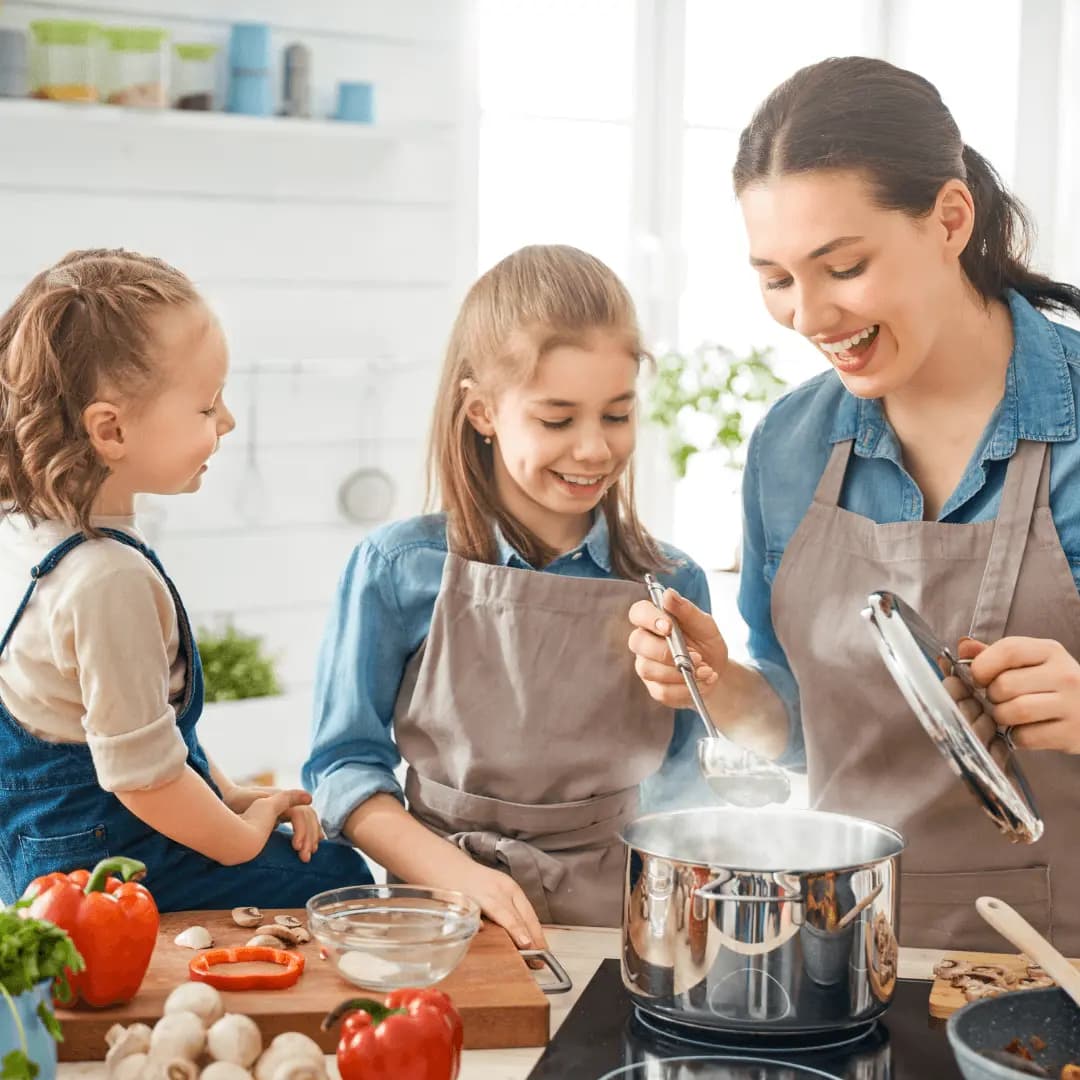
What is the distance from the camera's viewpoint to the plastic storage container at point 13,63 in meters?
3.13

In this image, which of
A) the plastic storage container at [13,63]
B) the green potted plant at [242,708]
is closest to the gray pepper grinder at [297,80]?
the plastic storage container at [13,63]

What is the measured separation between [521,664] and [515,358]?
0.33 meters

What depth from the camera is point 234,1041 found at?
39.1 inches

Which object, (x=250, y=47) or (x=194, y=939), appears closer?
(x=194, y=939)

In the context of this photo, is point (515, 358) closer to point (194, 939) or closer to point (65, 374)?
point (65, 374)

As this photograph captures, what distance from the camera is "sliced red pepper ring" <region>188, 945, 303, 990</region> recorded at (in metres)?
1.15

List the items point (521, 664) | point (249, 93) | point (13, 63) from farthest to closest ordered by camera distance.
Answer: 1. point (249, 93)
2. point (13, 63)
3. point (521, 664)

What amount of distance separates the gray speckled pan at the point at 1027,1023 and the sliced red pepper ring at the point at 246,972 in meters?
0.50

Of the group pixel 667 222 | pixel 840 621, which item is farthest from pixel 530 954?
pixel 667 222

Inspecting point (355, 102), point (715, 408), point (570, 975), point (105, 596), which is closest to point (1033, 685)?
point (570, 975)

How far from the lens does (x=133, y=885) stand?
3.74ft

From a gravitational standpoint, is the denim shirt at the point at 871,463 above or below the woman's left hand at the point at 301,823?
above

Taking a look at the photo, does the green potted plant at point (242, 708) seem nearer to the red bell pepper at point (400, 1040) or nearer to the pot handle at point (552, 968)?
the pot handle at point (552, 968)

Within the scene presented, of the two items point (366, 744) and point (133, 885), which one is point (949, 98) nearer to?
point (366, 744)
